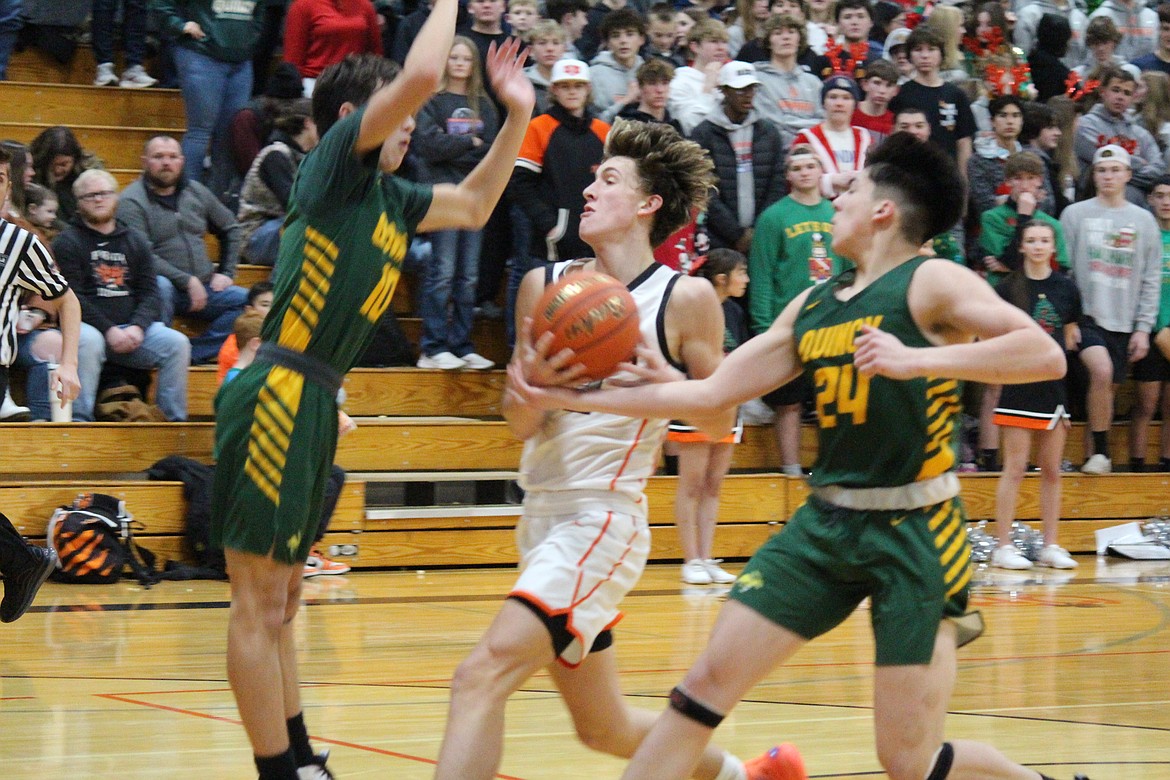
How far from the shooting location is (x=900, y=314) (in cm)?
342

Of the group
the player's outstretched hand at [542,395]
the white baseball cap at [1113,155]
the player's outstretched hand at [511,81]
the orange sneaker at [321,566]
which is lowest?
the orange sneaker at [321,566]

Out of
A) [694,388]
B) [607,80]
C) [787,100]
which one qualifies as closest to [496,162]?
[694,388]

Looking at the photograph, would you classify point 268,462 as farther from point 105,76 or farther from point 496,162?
point 105,76

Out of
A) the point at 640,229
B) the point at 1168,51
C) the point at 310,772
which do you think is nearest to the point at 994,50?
the point at 1168,51

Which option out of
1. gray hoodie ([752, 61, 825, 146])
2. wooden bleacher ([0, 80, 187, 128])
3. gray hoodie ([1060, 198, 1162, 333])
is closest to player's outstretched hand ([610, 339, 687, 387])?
gray hoodie ([752, 61, 825, 146])

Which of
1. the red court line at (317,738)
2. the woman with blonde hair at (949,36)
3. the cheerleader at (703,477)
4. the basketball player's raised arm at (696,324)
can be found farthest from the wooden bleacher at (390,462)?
the basketball player's raised arm at (696,324)

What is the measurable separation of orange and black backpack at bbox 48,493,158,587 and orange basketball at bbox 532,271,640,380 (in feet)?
17.5

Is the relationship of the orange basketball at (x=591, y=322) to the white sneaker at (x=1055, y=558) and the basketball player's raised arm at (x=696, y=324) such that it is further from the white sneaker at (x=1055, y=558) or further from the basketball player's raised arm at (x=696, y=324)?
the white sneaker at (x=1055, y=558)

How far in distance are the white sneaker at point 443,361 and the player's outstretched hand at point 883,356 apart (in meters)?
6.74

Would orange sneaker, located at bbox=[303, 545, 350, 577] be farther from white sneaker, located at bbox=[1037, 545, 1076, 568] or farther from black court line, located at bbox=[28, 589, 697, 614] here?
white sneaker, located at bbox=[1037, 545, 1076, 568]

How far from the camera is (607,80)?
10578mm

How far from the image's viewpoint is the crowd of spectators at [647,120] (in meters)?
9.45

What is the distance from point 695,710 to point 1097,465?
8320mm

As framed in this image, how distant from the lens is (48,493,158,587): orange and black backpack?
26.9 feet
